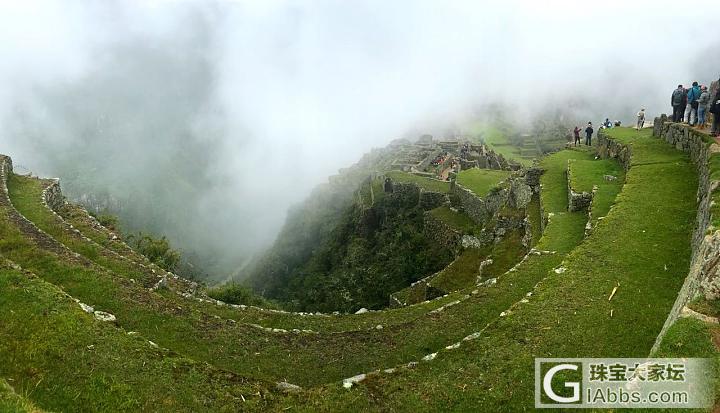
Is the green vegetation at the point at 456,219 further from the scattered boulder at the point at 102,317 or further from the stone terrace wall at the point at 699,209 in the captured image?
the scattered boulder at the point at 102,317

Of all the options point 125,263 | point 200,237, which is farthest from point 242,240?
point 125,263

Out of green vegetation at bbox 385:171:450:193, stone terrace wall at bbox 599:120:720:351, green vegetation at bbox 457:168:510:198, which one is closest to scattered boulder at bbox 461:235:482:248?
green vegetation at bbox 457:168:510:198

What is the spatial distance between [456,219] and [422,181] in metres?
14.4

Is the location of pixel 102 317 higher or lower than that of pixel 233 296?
higher

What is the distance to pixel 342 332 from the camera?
18.2m

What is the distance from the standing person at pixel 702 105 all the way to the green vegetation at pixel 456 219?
65.8 ft

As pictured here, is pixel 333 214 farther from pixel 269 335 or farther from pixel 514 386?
pixel 514 386

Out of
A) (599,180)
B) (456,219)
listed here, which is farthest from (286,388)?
(456,219)

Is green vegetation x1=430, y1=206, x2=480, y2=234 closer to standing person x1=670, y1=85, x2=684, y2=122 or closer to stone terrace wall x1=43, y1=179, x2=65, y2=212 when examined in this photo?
standing person x1=670, y1=85, x2=684, y2=122

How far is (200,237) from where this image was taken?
160875 mm

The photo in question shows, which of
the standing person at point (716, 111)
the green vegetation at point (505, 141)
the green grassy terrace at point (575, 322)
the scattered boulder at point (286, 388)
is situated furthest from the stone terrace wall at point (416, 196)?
the scattered boulder at point (286, 388)

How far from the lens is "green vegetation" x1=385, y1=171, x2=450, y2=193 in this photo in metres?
56.4

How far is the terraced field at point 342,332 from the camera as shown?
1164 centimetres

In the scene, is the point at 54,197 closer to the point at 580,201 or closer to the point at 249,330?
the point at 249,330
